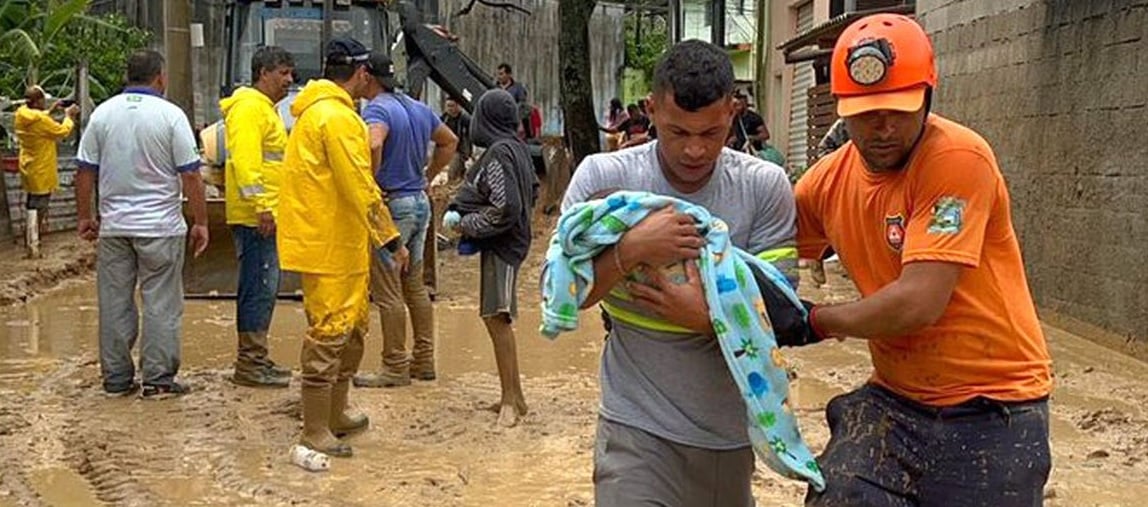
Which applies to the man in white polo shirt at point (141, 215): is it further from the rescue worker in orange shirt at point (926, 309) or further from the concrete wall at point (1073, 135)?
the concrete wall at point (1073, 135)

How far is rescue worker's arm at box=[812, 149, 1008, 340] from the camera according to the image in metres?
2.84

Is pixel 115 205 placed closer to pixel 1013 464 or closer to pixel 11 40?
pixel 1013 464

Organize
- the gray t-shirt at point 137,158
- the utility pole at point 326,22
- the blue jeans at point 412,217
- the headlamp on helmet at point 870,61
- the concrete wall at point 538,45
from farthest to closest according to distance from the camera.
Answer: the concrete wall at point 538,45 → the utility pole at point 326,22 → the blue jeans at point 412,217 → the gray t-shirt at point 137,158 → the headlamp on helmet at point 870,61

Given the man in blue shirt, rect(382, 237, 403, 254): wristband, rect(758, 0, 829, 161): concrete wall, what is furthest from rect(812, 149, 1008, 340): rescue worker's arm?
rect(758, 0, 829, 161): concrete wall

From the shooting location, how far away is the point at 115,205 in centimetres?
725

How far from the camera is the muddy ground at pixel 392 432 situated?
566 centimetres

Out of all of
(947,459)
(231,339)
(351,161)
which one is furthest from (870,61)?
(231,339)

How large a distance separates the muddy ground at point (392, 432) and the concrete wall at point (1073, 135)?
0.59 m

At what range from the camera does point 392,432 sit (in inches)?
263

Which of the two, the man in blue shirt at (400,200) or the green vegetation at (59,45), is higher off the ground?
the green vegetation at (59,45)

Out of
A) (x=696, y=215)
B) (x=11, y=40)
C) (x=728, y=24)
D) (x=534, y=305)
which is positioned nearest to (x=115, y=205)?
(x=534, y=305)

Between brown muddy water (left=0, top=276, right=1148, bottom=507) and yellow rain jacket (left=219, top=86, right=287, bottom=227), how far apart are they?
3.52 feet

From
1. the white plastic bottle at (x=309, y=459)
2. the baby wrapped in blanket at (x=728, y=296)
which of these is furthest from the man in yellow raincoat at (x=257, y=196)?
the baby wrapped in blanket at (x=728, y=296)

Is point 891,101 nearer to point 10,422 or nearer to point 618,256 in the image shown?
point 618,256
